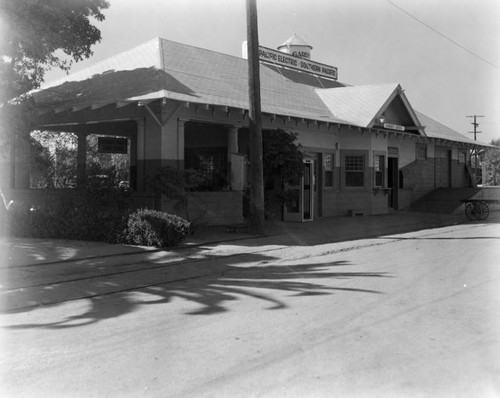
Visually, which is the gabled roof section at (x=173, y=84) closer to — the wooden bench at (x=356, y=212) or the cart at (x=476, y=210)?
the wooden bench at (x=356, y=212)

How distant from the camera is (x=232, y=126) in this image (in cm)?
1812

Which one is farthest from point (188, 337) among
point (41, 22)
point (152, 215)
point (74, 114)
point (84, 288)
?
point (74, 114)

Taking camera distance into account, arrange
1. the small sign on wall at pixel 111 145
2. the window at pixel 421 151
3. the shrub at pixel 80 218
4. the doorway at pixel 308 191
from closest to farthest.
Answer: the shrub at pixel 80 218
the small sign on wall at pixel 111 145
the doorway at pixel 308 191
the window at pixel 421 151

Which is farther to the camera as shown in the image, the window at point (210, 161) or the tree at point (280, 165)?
the window at point (210, 161)

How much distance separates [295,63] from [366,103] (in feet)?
16.7

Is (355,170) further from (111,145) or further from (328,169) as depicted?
(111,145)

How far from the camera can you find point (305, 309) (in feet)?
22.1

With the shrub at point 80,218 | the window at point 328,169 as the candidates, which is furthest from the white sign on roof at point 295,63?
the shrub at point 80,218

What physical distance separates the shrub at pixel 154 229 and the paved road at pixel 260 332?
→ 238cm

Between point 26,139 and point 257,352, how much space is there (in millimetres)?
12445

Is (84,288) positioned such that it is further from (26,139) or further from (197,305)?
(26,139)

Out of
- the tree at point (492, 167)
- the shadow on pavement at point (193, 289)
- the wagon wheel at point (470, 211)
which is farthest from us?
the tree at point (492, 167)

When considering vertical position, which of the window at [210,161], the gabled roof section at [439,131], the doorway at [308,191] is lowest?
the doorway at [308,191]

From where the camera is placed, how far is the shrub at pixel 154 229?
496 inches
